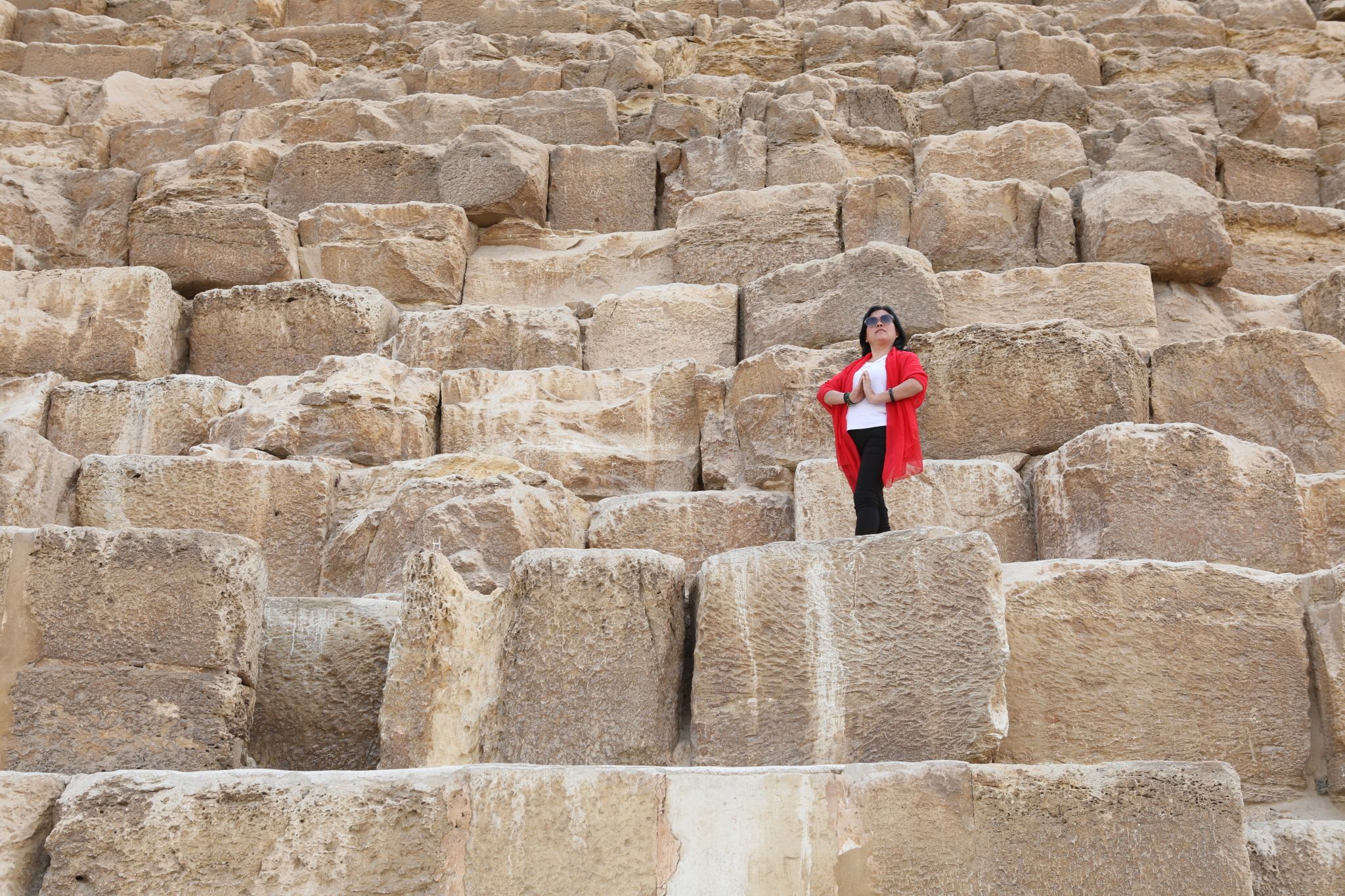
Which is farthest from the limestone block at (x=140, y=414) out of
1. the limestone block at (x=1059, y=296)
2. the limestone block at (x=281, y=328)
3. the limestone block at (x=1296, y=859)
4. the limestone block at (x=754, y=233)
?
the limestone block at (x=1296, y=859)

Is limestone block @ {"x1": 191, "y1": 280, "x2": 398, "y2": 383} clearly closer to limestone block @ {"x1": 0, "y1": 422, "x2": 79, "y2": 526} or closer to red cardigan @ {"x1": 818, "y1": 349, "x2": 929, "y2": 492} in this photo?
limestone block @ {"x1": 0, "y1": 422, "x2": 79, "y2": 526}

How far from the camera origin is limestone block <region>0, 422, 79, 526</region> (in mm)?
4762

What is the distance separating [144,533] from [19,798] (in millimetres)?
922

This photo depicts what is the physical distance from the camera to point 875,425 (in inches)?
182

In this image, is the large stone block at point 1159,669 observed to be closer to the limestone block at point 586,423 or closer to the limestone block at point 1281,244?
the limestone block at point 586,423

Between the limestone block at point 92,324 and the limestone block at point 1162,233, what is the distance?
4.55m

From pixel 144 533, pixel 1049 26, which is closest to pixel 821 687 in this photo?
pixel 144 533

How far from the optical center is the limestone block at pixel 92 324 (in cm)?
646

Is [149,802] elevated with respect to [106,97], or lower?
lower

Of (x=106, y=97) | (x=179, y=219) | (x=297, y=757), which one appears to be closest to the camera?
(x=297, y=757)

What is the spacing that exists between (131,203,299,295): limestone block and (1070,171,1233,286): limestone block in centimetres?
414

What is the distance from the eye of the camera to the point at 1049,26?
32.7ft

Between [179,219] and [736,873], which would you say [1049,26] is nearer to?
[179,219]

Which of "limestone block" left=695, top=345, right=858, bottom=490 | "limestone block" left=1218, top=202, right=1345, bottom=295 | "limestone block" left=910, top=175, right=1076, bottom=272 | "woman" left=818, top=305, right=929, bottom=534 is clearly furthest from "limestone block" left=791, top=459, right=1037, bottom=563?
"limestone block" left=1218, top=202, right=1345, bottom=295
